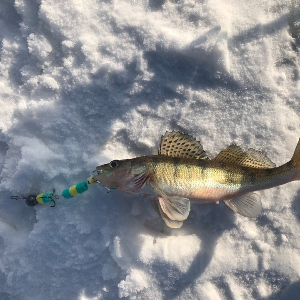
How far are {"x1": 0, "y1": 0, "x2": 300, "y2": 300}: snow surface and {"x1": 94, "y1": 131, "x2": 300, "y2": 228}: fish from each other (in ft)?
1.06

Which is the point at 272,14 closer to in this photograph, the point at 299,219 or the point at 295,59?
the point at 295,59

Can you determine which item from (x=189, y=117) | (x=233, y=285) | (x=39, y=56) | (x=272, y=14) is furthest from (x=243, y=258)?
(x=39, y=56)

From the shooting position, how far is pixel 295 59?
293cm

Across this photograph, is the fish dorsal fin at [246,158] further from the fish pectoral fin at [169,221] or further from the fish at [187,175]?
the fish pectoral fin at [169,221]

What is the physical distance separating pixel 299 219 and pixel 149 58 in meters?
2.18

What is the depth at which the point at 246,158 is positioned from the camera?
262cm

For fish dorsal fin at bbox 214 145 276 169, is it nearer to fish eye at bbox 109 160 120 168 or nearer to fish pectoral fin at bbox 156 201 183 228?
fish pectoral fin at bbox 156 201 183 228

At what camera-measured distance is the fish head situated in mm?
2398

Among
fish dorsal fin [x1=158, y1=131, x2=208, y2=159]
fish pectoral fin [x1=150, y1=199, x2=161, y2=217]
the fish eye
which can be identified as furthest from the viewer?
fish pectoral fin [x1=150, y1=199, x2=161, y2=217]

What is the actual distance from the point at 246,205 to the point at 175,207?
2.24 ft

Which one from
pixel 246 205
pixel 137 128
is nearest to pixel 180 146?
pixel 137 128

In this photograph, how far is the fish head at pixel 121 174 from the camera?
7.87 ft

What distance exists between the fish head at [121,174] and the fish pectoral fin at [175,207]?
28 cm

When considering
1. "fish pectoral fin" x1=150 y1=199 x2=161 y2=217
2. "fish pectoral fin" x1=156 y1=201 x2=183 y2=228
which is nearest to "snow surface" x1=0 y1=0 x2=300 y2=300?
"fish pectoral fin" x1=150 y1=199 x2=161 y2=217
